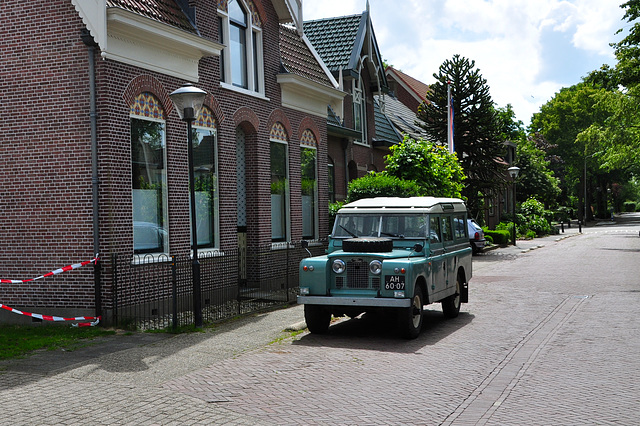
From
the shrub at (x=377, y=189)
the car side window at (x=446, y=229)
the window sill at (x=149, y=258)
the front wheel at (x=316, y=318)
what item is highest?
the shrub at (x=377, y=189)

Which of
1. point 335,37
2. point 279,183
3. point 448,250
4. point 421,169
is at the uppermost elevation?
point 335,37

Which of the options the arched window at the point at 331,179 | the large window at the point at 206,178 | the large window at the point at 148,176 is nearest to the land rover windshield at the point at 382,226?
the large window at the point at 148,176

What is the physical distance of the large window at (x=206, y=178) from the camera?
14531 millimetres

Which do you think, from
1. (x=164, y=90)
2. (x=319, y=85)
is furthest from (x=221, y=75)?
(x=319, y=85)

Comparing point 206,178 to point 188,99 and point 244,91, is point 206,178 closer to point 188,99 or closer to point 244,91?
point 244,91

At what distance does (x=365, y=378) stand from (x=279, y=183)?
10245 millimetres

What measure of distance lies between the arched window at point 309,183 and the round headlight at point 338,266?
8325mm

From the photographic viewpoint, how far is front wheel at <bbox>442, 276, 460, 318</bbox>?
491 inches

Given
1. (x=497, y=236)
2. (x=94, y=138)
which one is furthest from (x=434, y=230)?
Answer: (x=497, y=236)

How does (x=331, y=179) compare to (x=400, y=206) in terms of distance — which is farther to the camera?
(x=331, y=179)

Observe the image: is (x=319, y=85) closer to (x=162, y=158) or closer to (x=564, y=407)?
(x=162, y=158)

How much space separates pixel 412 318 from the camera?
406 inches

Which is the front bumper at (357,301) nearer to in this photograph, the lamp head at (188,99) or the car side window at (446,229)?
the car side window at (446,229)

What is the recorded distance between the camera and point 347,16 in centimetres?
2767
